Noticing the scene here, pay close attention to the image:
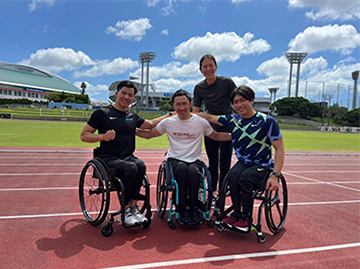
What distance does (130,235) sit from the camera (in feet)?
8.84

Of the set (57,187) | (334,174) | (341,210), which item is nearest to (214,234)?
(341,210)

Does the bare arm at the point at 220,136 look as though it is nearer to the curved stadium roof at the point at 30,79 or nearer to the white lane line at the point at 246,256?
the white lane line at the point at 246,256

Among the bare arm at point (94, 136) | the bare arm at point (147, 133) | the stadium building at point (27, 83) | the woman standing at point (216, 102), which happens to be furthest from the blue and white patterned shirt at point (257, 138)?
the stadium building at point (27, 83)

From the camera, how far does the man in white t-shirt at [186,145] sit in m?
2.82

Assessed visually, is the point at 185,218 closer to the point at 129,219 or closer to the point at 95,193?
the point at 129,219

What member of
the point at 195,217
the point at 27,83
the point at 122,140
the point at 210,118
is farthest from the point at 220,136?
the point at 27,83

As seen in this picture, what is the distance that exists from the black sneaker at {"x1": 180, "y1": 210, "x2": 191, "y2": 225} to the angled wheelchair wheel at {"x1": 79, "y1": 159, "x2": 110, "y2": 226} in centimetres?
86

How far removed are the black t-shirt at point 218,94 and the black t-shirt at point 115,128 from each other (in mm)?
1204

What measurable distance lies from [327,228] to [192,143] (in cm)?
206

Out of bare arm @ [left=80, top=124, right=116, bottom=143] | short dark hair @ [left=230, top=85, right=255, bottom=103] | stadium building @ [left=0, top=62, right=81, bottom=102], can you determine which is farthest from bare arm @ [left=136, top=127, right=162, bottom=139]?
stadium building @ [left=0, top=62, right=81, bottom=102]

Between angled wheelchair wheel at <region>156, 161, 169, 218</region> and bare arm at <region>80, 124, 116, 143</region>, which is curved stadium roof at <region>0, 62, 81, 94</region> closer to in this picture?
bare arm at <region>80, 124, 116, 143</region>

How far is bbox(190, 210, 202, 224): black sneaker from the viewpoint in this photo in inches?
111

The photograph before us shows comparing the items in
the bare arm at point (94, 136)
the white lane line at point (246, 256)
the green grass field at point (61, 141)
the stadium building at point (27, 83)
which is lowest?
Answer: the green grass field at point (61, 141)

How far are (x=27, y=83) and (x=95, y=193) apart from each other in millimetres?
119290
